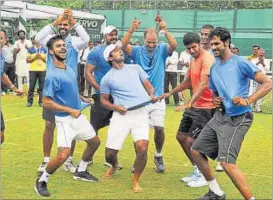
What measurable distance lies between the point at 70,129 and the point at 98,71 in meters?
1.52

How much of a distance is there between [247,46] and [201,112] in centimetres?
1776

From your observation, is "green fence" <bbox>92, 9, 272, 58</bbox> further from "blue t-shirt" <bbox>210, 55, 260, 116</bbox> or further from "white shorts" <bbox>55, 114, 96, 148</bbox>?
"blue t-shirt" <bbox>210, 55, 260, 116</bbox>

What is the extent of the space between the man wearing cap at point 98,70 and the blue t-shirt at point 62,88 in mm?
1081

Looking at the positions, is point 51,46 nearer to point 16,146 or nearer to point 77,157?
point 77,157

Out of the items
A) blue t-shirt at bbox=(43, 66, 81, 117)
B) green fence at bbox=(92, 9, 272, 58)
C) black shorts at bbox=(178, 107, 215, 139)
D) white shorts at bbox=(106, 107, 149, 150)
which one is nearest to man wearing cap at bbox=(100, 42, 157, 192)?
white shorts at bbox=(106, 107, 149, 150)

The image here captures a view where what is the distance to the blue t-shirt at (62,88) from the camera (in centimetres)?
645

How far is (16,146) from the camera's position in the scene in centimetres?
948

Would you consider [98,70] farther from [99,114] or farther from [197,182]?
[197,182]

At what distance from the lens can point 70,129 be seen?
6.63 meters

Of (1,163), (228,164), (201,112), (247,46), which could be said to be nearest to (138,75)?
(201,112)

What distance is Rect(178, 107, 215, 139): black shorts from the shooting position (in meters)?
7.10

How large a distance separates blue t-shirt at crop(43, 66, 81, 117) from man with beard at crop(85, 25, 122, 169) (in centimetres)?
108

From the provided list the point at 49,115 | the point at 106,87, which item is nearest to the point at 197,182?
the point at 106,87

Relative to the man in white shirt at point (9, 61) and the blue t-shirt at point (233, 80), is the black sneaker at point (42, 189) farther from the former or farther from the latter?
the man in white shirt at point (9, 61)
